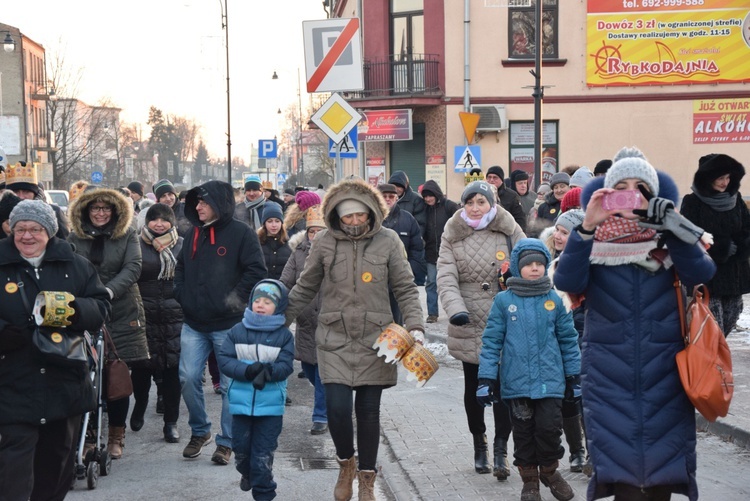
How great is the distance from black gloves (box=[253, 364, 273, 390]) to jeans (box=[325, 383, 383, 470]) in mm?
414

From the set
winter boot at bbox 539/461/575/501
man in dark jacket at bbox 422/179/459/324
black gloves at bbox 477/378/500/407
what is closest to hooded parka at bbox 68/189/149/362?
black gloves at bbox 477/378/500/407

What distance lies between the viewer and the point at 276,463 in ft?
25.2

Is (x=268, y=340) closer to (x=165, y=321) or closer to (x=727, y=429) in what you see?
(x=165, y=321)

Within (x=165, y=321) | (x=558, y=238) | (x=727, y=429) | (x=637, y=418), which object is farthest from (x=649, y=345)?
(x=165, y=321)

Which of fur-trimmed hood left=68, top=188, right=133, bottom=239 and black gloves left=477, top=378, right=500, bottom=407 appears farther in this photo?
fur-trimmed hood left=68, top=188, right=133, bottom=239

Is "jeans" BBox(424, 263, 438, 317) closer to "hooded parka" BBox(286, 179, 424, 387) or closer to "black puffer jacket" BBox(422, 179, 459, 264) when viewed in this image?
"black puffer jacket" BBox(422, 179, 459, 264)

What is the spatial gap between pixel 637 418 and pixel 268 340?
253 cm

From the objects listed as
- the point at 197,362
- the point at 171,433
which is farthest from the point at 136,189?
the point at 197,362

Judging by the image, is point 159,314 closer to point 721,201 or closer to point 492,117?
point 721,201

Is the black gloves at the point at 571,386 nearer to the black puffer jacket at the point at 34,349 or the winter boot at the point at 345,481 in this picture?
the winter boot at the point at 345,481

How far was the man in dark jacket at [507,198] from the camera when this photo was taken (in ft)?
46.7

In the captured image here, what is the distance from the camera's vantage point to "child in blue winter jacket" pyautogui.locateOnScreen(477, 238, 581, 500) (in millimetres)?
6105

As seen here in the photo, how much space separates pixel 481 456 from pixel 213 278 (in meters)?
2.35

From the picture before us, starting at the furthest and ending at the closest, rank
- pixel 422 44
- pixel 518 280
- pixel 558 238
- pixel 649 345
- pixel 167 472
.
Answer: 1. pixel 422 44
2. pixel 167 472
3. pixel 558 238
4. pixel 518 280
5. pixel 649 345
